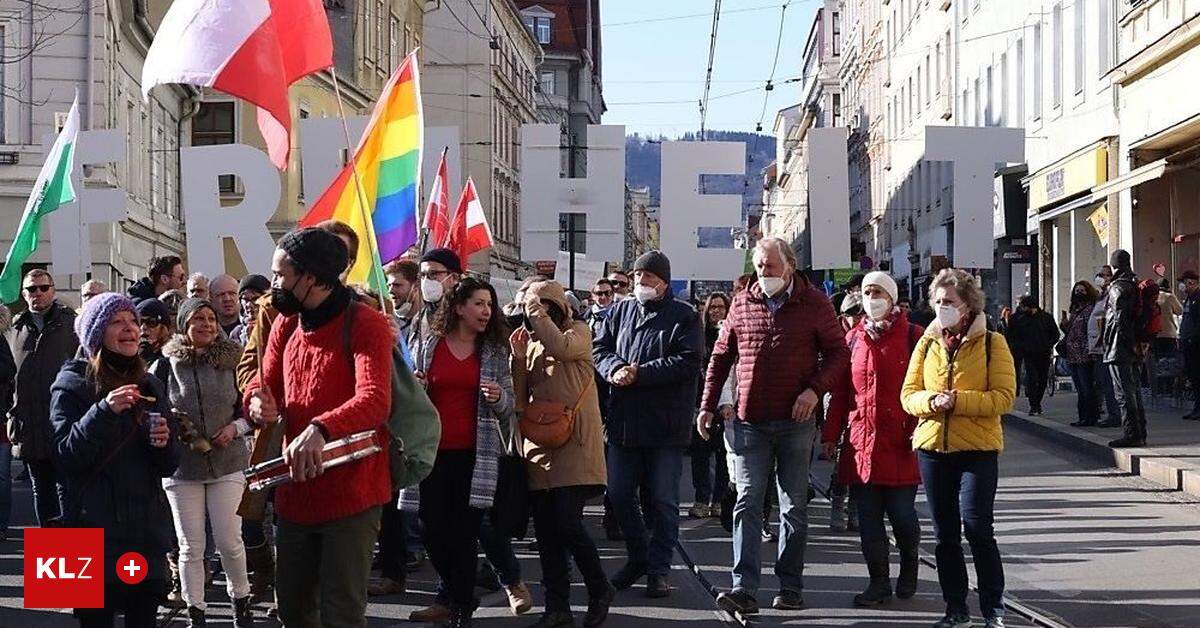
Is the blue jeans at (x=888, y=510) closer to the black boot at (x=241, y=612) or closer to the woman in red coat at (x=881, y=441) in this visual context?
the woman in red coat at (x=881, y=441)

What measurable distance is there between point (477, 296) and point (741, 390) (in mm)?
1551

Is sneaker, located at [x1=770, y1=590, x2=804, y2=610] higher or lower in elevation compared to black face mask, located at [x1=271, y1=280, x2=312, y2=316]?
lower

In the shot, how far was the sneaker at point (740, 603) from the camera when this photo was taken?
864cm

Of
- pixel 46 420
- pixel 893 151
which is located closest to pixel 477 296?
pixel 46 420

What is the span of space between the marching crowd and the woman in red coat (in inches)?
0.6

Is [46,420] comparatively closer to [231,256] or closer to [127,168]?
[127,168]

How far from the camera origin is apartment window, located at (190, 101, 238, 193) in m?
41.6

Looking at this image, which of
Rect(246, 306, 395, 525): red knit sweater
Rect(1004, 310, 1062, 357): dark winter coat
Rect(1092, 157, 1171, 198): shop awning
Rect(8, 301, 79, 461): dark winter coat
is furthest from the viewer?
Rect(1092, 157, 1171, 198): shop awning

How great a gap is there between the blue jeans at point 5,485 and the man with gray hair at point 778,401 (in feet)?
19.6

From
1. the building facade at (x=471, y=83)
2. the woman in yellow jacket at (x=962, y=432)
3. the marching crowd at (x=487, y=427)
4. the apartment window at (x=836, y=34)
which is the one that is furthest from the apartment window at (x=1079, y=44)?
the apartment window at (x=836, y=34)

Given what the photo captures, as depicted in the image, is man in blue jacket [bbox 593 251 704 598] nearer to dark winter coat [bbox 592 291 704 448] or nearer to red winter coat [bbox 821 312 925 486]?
dark winter coat [bbox 592 291 704 448]

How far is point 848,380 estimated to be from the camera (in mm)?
9375

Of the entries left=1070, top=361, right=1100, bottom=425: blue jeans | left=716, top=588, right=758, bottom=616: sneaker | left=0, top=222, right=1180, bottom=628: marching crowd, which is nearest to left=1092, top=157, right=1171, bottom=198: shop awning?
left=1070, top=361, right=1100, bottom=425: blue jeans

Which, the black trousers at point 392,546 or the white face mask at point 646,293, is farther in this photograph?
the black trousers at point 392,546
